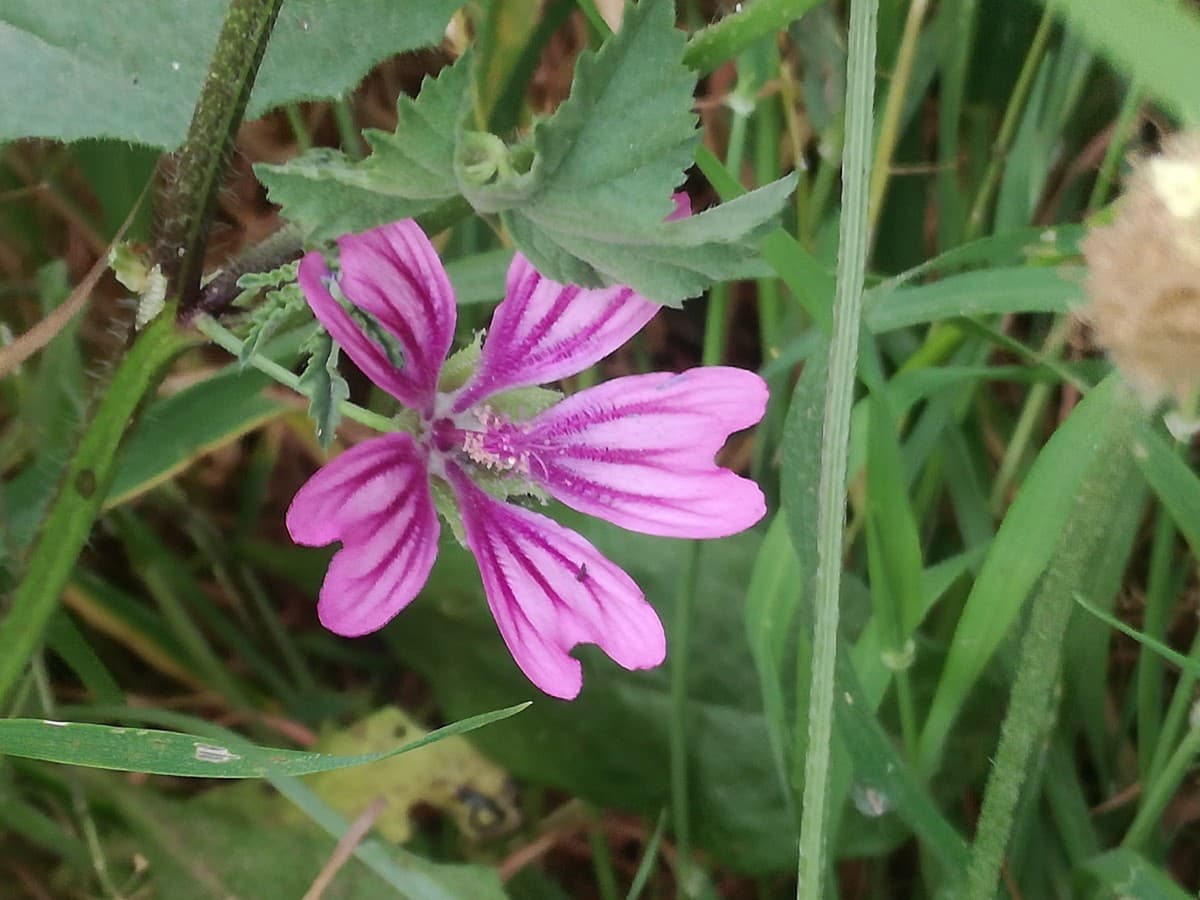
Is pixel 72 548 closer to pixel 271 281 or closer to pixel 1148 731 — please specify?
pixel 271 281

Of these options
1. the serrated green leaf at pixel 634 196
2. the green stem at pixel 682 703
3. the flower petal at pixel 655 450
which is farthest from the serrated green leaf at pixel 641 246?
the green stem at pixel 682 703

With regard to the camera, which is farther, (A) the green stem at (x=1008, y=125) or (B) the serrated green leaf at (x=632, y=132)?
(A) the green stem at (x=1008, y=125)

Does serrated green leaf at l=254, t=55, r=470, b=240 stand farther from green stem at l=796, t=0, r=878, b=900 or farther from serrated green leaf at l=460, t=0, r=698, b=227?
green stem at l=796, t=0, r=878, b=900

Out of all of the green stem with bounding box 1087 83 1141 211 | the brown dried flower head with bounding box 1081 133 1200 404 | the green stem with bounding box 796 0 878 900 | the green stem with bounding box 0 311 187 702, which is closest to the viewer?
the brown dried flower head with bounding box 1081 133 1200 404

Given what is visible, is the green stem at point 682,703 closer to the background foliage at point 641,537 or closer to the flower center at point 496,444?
the background foliage at point 641,537

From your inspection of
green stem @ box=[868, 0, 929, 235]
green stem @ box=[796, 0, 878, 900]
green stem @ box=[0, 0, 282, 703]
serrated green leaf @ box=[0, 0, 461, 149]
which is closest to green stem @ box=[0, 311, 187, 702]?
green stem @ box=[0, 0, 282, 703]

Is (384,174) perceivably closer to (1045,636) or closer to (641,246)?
(641,246)
